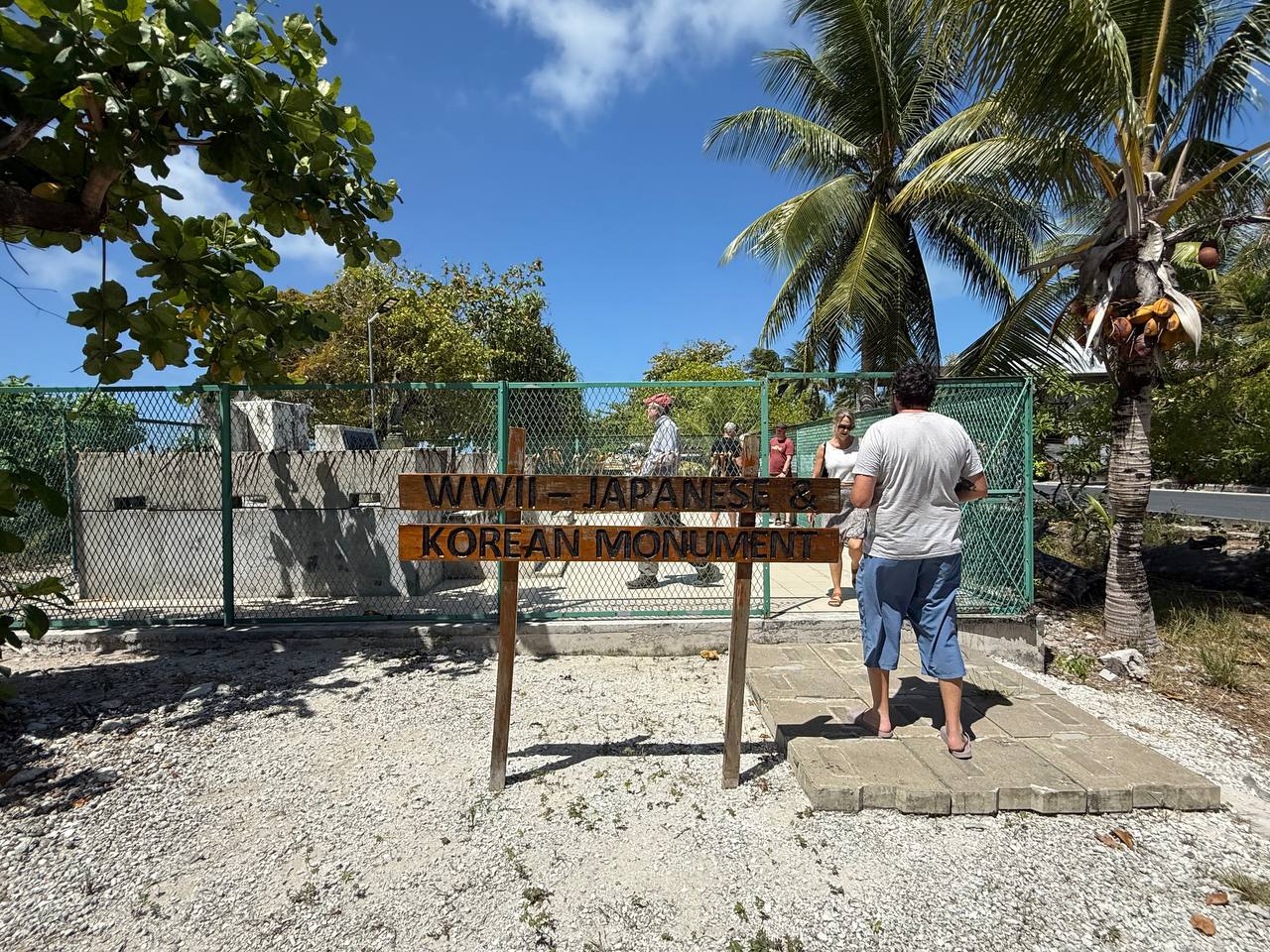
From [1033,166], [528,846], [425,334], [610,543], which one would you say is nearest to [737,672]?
[610,543]

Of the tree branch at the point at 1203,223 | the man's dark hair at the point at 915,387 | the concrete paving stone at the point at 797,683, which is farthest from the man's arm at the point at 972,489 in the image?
the tree branch at the point at 1203,223

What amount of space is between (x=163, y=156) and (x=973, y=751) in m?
5.30

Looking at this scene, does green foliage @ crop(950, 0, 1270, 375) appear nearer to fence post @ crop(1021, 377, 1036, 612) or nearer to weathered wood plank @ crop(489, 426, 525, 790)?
fence post @ crop(1021, 377, 1036, 612)

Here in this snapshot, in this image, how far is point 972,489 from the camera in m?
3.08

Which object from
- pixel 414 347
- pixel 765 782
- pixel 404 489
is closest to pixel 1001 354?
pixel 765 782

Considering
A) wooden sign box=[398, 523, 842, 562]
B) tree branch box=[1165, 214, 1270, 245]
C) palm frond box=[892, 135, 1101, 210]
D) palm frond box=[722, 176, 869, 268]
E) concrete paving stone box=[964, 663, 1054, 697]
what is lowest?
concrete paving stone box=[964, 663, 1054, 697]

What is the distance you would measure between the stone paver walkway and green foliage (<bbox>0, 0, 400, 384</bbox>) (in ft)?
13.9

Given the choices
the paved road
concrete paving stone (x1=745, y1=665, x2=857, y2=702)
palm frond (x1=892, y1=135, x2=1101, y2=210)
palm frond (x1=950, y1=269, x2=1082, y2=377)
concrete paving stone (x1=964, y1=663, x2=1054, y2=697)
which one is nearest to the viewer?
concrete paving stone (x1=745, y1=665, x2=857, y2=702)

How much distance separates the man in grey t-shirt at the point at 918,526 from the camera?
300 centimetres

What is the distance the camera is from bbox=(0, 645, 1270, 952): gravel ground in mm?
2188

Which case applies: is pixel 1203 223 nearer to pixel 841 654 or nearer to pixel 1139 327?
pixel 1139 327

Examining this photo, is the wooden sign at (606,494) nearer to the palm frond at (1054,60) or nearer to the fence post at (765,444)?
the fence post at (765,444)

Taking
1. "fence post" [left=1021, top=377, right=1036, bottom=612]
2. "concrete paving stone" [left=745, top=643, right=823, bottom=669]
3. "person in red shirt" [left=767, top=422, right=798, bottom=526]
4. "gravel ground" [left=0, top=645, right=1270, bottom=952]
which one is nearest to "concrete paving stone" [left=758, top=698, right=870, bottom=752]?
"gravel ground" [left=0, top=645, right=1270, bottom=952]

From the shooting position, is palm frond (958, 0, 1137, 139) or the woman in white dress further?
the woman in white dress
